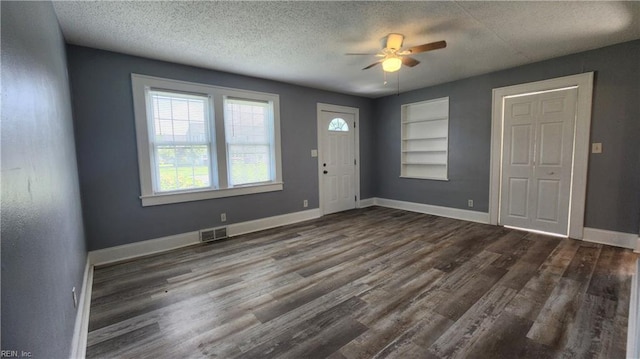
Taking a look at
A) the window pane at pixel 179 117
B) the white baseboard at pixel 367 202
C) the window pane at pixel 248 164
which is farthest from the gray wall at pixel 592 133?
the window pane at pixel 179 117

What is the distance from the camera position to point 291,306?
7.52ft

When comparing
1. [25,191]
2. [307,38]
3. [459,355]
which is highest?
[307,38]

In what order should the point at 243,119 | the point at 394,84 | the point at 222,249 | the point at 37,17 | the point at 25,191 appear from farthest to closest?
the point at 394,84 < the point at 243,119 < the point at 222,249 < the point at 37,17 < the point at 25,191

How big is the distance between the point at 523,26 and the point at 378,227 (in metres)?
3.17

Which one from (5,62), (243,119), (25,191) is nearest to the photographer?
(5,62)

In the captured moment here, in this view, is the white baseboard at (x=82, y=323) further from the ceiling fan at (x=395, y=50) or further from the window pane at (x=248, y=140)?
the ceiling fan at (x=395, y=50)

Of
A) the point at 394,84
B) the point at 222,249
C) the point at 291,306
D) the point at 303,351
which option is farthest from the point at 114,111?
the point at 394,84

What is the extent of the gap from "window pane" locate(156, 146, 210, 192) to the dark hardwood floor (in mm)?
891

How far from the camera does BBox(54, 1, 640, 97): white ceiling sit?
2375mm

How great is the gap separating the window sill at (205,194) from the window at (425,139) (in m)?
2.86

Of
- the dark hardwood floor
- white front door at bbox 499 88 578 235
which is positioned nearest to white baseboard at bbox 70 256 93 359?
the dark hardwood floor

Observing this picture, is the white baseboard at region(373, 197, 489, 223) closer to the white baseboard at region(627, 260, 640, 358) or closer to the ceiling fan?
the white baseboard at region(627, 260, 640, 358)

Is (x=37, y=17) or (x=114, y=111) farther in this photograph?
(x=114, y=111)

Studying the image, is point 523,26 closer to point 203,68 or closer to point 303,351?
point 303,351
